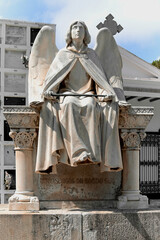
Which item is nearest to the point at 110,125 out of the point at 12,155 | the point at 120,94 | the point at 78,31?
the point at 120,94

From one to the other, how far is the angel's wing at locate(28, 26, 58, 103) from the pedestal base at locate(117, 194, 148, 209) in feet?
7.16

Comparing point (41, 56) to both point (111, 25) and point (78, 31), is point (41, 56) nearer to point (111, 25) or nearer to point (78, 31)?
point (78, 31)

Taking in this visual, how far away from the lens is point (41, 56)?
893 cm

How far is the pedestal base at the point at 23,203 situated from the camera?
26.4ft

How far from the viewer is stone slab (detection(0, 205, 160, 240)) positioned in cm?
764

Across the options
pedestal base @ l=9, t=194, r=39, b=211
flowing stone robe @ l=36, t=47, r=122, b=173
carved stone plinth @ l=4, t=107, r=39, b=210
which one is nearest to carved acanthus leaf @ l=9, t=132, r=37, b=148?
carved stone plinth @ l=4, t=107, r=39, b=210

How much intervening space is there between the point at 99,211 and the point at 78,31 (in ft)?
9.02

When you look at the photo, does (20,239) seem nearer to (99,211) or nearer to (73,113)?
(99,211)

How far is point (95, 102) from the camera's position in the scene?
807cm

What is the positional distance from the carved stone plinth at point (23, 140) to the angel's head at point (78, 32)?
4.43 ft

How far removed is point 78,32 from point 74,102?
1.25 m

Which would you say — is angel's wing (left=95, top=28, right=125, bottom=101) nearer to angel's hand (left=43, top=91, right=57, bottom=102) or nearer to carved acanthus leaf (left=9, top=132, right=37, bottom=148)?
angel's hand (left=43, top=91, right=57, bottom=102)

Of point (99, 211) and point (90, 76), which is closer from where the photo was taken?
point (99, 211)

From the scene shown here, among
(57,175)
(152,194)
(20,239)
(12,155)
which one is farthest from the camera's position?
(152,194)
